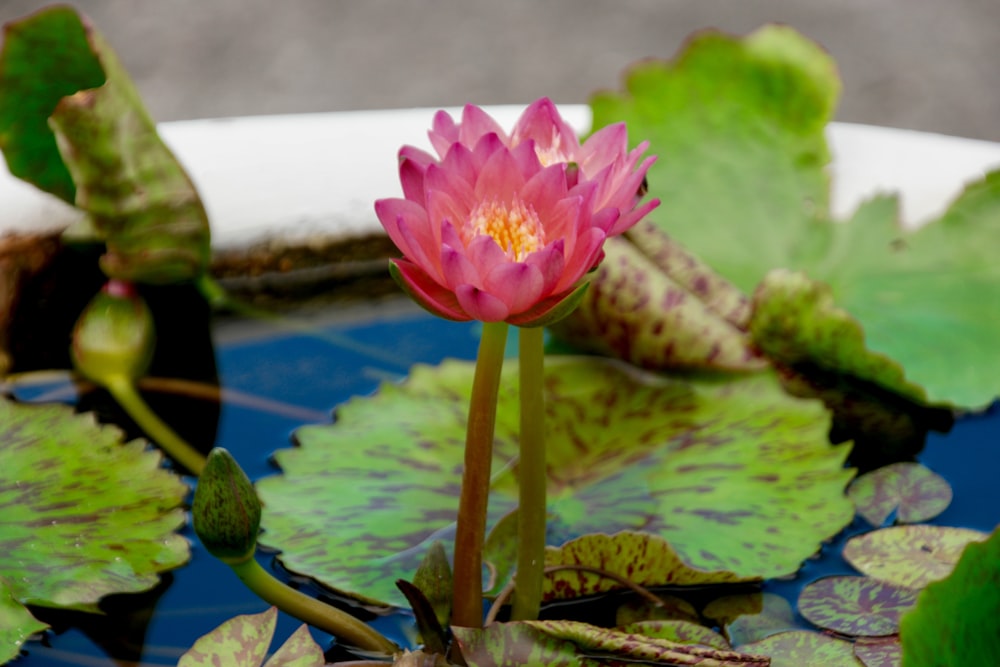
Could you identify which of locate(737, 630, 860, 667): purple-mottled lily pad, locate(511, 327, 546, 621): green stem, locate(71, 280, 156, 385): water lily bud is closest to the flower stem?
locate(511, 327, 546, 621): green stem

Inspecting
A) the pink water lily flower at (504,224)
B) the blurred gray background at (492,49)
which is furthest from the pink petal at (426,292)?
the blurred gray background at (492,49)

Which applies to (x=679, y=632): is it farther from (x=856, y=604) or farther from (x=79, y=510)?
(x=79, y=510)

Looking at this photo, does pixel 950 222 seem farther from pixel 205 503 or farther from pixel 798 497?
pixel 205 503

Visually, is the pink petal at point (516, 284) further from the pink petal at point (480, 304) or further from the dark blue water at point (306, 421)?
the dark blue water at point (306, 421)

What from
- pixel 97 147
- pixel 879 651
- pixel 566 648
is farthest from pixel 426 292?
pixel 97 147

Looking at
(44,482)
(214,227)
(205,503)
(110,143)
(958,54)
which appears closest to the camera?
(205,503)

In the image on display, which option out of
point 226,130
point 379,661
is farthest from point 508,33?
point 379,661
